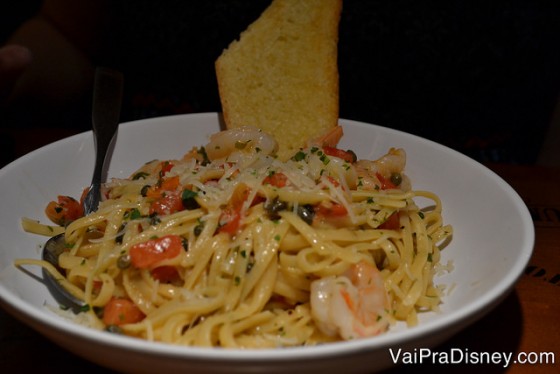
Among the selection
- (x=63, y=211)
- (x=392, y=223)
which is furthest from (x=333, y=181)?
(x=63, y=211)

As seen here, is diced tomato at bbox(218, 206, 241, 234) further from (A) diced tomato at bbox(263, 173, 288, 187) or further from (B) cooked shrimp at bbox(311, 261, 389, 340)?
(B) cooked shrimp at bbox(311, 261, 389, 340)

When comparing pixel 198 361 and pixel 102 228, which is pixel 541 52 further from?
pixel 198 361

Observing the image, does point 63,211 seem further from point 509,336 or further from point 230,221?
point 509,336

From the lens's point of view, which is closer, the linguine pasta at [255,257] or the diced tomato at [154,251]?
the linguine pasta at [255,257]

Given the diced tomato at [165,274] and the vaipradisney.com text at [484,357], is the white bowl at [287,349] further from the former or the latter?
the diced tomato at [165,274]

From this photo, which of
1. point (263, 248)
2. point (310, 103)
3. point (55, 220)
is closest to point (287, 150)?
point (310, 103)

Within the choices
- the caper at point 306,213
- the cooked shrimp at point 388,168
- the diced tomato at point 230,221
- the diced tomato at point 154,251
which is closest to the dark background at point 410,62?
the cooked shrimp at point 388,168

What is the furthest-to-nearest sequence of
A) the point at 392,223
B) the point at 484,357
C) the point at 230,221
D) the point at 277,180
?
1. the point at 392,223
2. the point at 277,180
3. the point at 230,221
4. the point at 484,357
